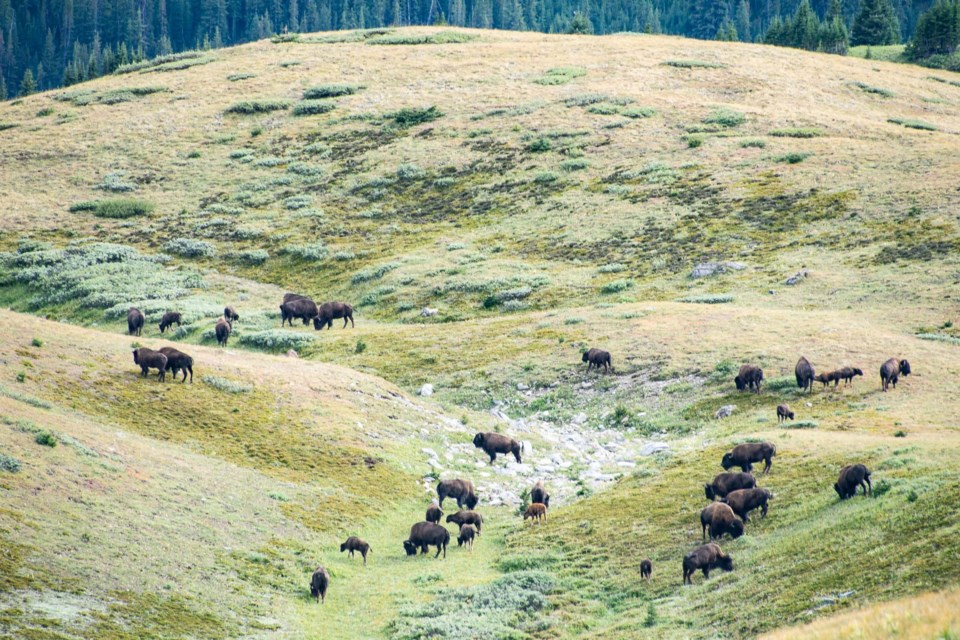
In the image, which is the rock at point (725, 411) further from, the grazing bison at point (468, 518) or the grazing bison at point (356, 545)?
the grazing bison at point (356, 545)

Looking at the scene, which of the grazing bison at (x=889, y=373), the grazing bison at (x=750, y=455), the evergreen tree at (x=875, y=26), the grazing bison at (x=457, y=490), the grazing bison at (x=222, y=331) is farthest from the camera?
the evergreen tree at (x=875, y=26)

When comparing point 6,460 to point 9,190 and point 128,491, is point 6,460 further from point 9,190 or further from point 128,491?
point 9,190

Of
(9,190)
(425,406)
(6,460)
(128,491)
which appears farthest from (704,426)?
(9,190)

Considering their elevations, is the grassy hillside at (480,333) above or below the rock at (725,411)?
above

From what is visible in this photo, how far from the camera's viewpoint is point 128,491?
23.3 m

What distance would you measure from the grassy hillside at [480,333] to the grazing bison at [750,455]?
0.77 m

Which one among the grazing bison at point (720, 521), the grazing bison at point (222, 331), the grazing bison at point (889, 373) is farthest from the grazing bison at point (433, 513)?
the grazing bison at point (222, 331)

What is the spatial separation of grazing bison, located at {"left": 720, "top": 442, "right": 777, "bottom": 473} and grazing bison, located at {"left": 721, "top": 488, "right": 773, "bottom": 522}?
143 inches

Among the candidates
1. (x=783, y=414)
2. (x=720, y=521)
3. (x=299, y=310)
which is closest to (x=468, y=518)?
(x=720, y=521)

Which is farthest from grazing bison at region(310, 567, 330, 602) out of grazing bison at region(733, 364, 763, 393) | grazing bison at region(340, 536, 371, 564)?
grazing bison at region(733, 364, 763, 393)

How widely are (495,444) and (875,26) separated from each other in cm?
15365

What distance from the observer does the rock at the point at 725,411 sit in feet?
118

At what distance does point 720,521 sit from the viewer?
2200 centimetres

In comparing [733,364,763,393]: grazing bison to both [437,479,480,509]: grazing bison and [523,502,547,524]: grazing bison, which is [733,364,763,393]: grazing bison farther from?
[437,479,480,509]: grazing bison
